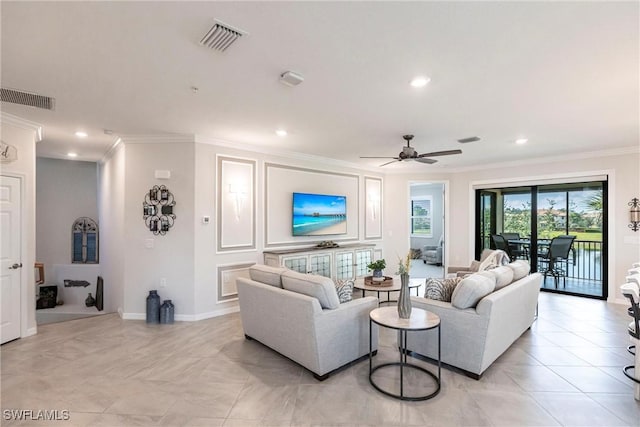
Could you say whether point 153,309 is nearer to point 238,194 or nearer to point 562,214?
point 238,194

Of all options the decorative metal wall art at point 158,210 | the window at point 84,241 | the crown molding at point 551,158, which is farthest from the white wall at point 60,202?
the crown molding at point 551,158

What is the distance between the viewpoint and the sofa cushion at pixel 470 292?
112 inches

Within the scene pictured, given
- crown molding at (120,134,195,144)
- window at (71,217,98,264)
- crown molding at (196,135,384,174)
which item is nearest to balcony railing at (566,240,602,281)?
crown molding at (196,135,384,174)

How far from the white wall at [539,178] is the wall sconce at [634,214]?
0.06m

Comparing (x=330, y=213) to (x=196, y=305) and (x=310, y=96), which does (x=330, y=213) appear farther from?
(x=310, y=96)

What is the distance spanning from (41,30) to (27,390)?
2850 millimetres

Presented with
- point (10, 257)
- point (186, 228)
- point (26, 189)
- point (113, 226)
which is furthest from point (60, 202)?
point (186, 228)

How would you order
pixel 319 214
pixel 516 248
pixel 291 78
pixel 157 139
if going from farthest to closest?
pixel 516 248
pixel 319 214
pixel 157 139
pixel 291 78

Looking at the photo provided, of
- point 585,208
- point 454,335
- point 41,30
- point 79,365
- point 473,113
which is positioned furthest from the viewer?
point 585,208

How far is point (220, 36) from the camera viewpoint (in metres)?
2.03

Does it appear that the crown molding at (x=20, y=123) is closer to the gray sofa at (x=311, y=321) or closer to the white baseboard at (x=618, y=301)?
the gray sofa at (x=311, y=321)

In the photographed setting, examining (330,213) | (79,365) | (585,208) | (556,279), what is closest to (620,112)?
(585,208)

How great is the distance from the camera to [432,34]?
2.02 metres

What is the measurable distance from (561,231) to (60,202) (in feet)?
34.5
